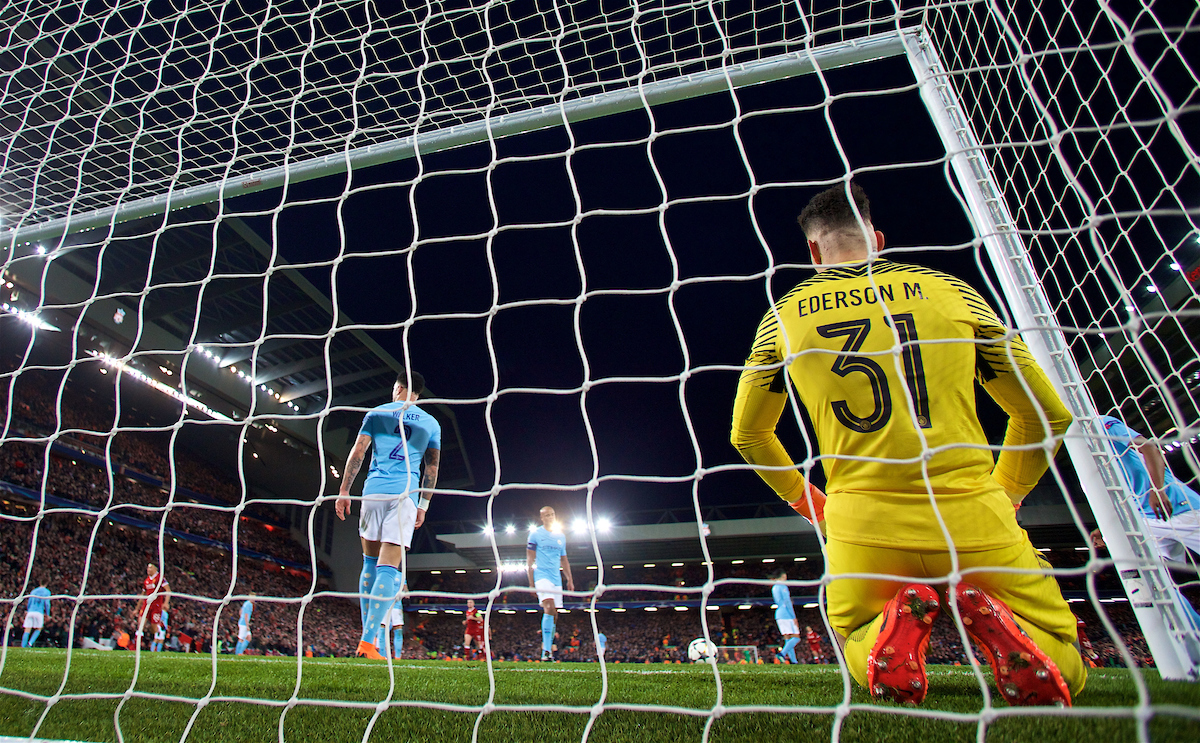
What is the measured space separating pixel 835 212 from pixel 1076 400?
1126 millimetres

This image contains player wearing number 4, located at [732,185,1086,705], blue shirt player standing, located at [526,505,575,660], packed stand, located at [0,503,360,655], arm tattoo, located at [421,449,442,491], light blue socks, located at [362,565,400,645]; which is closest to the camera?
player wearing number 4, located at [732,185,1086,705]

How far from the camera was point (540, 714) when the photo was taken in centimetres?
171

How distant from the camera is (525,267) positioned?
14922mm

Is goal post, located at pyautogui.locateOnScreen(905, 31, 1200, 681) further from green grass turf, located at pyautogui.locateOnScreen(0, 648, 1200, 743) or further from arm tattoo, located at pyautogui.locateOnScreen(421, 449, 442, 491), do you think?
arm tattoo, located at pyautogui.locateOnScreen(421, 449, 442, 491)

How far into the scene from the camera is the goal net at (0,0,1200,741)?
78.3 inches

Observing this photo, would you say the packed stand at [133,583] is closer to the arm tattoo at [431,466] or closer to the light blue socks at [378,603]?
the light blue socks at [378,603]

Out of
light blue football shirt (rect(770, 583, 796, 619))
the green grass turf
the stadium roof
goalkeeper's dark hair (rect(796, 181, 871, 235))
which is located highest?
the stadium roof

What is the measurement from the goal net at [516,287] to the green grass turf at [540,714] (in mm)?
37

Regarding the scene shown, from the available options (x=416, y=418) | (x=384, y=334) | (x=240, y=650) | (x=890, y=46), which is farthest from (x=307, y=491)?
(x=890, y=46)

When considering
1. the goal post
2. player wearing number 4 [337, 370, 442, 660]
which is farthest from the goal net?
Result: player wearing number 4 [337, 370, 442, 660]

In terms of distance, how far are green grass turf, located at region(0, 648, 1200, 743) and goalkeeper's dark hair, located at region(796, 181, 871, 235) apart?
4.53 ft

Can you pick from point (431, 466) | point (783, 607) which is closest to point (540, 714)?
point (431, 466)

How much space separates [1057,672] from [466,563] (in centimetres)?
2655

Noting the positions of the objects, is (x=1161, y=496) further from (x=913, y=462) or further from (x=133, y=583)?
(x=133, y=583)
